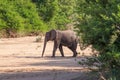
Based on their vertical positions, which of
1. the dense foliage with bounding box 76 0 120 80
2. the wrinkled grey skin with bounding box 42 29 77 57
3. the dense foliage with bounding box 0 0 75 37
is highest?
the dense foliage with bounding box 76 0 120 80

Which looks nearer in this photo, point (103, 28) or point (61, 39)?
point (103, 28)

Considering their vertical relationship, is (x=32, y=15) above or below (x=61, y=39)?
below

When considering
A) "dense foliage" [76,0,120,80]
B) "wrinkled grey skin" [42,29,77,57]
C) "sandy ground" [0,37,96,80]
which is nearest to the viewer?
"dense foliage" [76,0,120,80]

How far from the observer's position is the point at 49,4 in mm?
41344

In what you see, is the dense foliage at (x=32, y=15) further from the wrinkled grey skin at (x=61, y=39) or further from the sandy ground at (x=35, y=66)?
the wrinkled grey skin at (x=61, y=39)

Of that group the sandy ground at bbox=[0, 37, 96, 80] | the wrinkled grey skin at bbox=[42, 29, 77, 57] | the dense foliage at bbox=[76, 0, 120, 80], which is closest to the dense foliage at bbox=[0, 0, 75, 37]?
the sandy ground at bbox=[0, 37, 96, 80]

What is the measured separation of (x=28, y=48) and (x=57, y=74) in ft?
44.7

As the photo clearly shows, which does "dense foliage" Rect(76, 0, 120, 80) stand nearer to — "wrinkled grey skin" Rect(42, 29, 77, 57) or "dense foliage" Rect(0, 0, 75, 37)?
"wrinkled grey skin" Rect(42, 29, 77, 57)

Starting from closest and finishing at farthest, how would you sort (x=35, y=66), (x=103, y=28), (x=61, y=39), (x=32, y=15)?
(x=103, y=28) → (x=35, y=66) → (x=61, y=39) → (x=32, y=15)

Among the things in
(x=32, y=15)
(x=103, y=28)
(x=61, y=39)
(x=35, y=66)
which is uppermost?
(x=103, y=28)

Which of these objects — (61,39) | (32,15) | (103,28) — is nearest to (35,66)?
(61,39)

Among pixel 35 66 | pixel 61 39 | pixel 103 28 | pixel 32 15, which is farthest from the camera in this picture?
pixel 32 15

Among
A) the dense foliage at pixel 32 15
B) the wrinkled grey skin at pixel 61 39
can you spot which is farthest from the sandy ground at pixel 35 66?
the dense foliage at pixel 32 15

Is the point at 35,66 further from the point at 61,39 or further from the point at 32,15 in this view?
the point at 32,15
